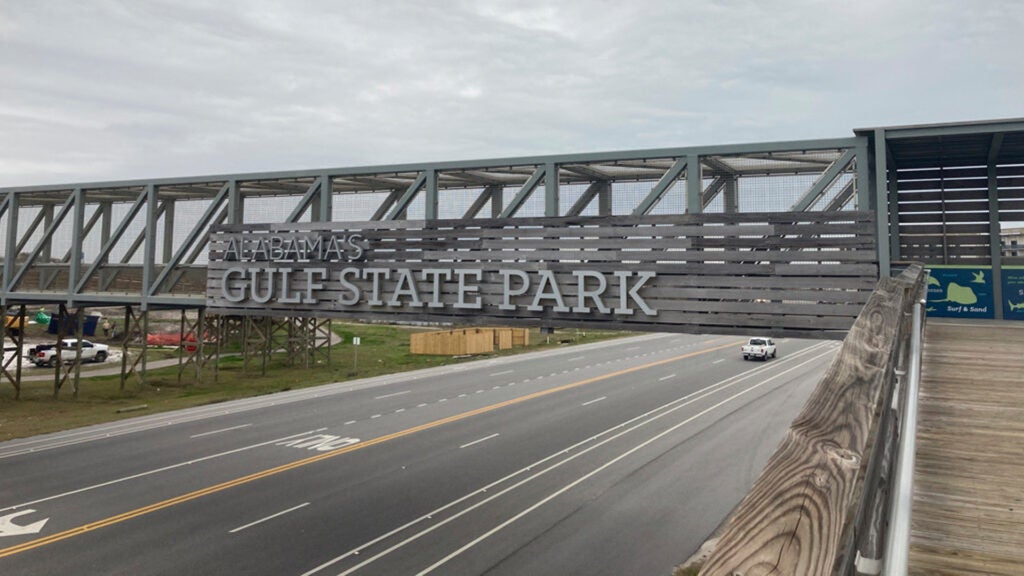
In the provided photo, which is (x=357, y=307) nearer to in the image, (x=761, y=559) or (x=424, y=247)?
(x=424, y=247)

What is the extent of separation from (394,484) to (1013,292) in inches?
544

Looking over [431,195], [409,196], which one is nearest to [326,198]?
[409,196]

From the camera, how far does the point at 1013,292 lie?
11.7 metres

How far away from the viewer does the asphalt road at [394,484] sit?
10.1 metres

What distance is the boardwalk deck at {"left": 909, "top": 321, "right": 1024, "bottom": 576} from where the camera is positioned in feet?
9.95

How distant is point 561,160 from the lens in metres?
12.1

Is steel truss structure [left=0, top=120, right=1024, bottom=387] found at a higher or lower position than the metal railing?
higher

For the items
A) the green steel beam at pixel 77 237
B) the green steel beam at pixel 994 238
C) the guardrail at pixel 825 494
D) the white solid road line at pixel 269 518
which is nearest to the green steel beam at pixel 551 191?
the white solid road line at pixel 269 518

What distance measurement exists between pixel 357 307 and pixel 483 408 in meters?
11.1

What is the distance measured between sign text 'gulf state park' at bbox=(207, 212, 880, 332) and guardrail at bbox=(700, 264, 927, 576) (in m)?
7.92

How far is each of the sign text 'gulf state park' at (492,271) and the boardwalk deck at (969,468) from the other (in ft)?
14.2

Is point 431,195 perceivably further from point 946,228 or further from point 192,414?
point 192,414

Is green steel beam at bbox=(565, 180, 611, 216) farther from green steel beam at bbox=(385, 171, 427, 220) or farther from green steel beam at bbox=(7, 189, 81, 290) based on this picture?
green steel beam at bbox=(7, 189, 81, 290)

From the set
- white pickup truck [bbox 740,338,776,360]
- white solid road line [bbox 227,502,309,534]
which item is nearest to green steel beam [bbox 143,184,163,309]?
white solid road line [bbox 227,502,309,534]
